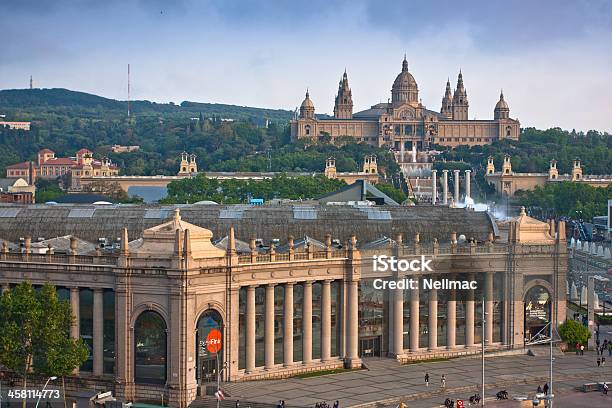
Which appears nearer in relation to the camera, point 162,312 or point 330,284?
point 162,312

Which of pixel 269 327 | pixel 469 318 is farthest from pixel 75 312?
pixel 469 318

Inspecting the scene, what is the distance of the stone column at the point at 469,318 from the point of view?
91938mm

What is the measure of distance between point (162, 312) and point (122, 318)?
2.41 metres

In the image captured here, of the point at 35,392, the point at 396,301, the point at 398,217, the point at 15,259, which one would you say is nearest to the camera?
the point at 35,392

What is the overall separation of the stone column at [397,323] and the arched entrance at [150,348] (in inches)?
674

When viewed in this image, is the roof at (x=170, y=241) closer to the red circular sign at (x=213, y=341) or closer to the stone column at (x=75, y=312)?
the red circular sign at (x=213, y=341)

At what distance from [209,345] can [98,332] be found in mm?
6224

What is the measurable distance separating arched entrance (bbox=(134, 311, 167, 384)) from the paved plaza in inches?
150

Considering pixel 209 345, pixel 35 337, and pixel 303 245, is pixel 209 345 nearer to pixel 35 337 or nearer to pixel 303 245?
pixel 35 337

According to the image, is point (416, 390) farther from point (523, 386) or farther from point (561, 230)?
point (561, 230)

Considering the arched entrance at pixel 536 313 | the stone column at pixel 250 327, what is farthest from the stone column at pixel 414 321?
the stone column at pixel 250 327

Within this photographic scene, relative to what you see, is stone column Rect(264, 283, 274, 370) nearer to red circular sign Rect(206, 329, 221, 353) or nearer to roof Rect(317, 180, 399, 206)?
red circular sign Rect(206, 329, 221, 353)

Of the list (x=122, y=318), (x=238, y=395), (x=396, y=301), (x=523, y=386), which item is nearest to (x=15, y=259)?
(x=122, y=318)

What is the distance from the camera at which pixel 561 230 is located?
95.2 metres
